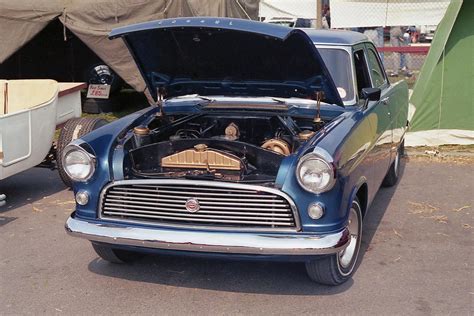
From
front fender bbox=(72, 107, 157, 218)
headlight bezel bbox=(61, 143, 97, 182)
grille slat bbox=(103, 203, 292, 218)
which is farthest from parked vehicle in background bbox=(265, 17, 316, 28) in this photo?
grille slat bbox=(103, 203, 292, 218)

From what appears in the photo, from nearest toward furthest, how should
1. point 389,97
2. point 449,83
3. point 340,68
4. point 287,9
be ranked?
point 340,68 < point 389,97 < point 449,83 < point 287,9

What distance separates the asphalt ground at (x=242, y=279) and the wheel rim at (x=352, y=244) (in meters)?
0.13

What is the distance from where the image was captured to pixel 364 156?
14.3 feet

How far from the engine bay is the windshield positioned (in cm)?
49

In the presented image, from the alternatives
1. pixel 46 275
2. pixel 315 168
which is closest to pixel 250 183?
pixel 315 168

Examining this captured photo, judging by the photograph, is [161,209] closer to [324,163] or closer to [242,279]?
[242,279]

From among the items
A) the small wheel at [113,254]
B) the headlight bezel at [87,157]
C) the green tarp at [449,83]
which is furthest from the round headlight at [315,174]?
the green tarp at [449,83]

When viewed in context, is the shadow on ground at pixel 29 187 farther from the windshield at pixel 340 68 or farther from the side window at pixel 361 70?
the side window at pixel 361 70

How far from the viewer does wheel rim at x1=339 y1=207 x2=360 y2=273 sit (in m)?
4.15

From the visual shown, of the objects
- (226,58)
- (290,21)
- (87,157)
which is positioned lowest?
(87,157)

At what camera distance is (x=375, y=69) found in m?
5.88

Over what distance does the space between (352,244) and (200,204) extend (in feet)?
3.88

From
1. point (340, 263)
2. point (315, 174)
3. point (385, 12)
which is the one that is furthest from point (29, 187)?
point (385, 12)

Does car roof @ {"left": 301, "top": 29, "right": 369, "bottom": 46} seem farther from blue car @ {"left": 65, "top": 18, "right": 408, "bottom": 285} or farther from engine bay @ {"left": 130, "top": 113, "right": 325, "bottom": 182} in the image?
engine bay @ {"left": 130, "top": 113, "right": 325, "bottom": 182}
